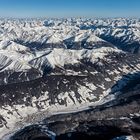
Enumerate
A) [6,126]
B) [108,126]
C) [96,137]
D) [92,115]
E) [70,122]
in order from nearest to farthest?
[96,137] → [108,126] → [70,122] → [92,115] → [6,126]

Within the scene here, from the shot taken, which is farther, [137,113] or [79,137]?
[137,113]

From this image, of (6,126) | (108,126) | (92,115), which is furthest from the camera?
(6,126)

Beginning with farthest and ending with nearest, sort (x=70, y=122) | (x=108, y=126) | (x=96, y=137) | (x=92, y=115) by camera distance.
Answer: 1. (x=92, y=115)
2. (x=70, y=122)
3. (x=108, y=126)
4. (x=96, y=137)

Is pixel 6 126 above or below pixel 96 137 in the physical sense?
below

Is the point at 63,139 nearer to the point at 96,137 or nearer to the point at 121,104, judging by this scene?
the point at 96,137

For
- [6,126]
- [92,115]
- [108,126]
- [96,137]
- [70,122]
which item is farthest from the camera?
[6,126]

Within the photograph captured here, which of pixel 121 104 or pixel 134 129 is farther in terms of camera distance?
pixel 121 104

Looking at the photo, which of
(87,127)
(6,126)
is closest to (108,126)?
(87,127)

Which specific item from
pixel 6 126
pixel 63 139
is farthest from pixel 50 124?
pixel 6 126

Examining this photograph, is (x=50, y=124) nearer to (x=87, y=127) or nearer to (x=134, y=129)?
(x=87, y=127)
